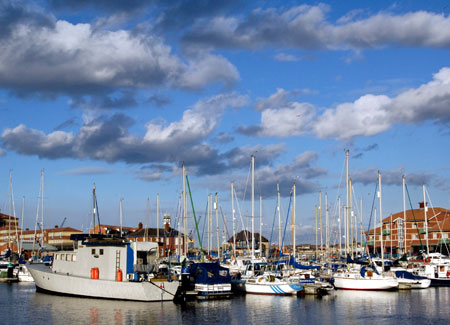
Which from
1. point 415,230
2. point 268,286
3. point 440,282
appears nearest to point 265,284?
point 268,286

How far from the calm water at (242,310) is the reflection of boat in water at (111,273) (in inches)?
43.3

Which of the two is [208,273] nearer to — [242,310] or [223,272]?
[223,272]

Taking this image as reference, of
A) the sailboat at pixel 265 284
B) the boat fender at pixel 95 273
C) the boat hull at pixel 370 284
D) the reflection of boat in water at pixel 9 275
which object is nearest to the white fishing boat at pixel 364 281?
the boat hull at pixel 370 284

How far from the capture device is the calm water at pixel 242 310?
4197 centimetres

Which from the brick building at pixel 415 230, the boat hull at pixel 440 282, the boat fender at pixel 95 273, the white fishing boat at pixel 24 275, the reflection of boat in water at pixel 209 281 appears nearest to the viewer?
the boat fender at pixel 95 273

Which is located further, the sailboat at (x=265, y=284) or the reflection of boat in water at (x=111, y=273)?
the sailboat at (x=265, y=284)

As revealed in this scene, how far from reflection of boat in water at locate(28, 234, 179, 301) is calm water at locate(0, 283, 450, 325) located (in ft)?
3.61

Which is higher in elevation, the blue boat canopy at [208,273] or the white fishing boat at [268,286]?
the blue boat canopy at [208,273]

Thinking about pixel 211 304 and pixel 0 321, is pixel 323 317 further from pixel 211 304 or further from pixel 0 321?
pixel 0 321

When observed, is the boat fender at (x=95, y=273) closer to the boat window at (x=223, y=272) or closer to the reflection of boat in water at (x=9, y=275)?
the boat window at (x=223, y=272)

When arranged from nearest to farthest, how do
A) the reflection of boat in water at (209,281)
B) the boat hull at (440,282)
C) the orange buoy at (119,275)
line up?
the orange buoy at (119,275), the reflection of boat in water at (209,281), the boat hull at (440,282)

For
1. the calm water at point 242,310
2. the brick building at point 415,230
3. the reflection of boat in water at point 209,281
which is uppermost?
the brick building at point 415,230

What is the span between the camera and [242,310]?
4769 cm

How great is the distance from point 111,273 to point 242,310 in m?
14.0
